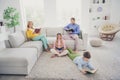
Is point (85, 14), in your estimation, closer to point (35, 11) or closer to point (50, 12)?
point (50, 12)

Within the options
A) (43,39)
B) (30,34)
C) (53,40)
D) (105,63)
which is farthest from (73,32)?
(105,63)

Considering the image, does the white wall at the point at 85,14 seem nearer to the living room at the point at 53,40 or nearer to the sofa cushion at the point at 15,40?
the living room at the point at 53,40

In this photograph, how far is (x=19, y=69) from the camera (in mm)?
2758

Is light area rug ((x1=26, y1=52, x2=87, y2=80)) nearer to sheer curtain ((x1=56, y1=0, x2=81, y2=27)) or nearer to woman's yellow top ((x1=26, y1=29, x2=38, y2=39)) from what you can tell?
woman's yellow top ((x1=26, y1=29, x2=38, y2=39))

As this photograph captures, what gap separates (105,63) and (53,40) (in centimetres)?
158

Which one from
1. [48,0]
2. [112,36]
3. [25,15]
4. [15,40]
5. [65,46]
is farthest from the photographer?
[25,15]

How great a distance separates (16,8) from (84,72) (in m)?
4.52

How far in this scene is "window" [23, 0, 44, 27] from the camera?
6.11 meters

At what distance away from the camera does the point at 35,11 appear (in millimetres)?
6242

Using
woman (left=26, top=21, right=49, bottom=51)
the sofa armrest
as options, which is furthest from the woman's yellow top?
the sofa armrest

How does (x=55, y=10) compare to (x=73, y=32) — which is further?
(x=55, y=10)

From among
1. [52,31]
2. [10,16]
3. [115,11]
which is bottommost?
[52,31]

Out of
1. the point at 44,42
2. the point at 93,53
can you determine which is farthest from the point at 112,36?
the point at 44,42

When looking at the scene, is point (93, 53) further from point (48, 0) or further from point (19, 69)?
point (48, 0)
